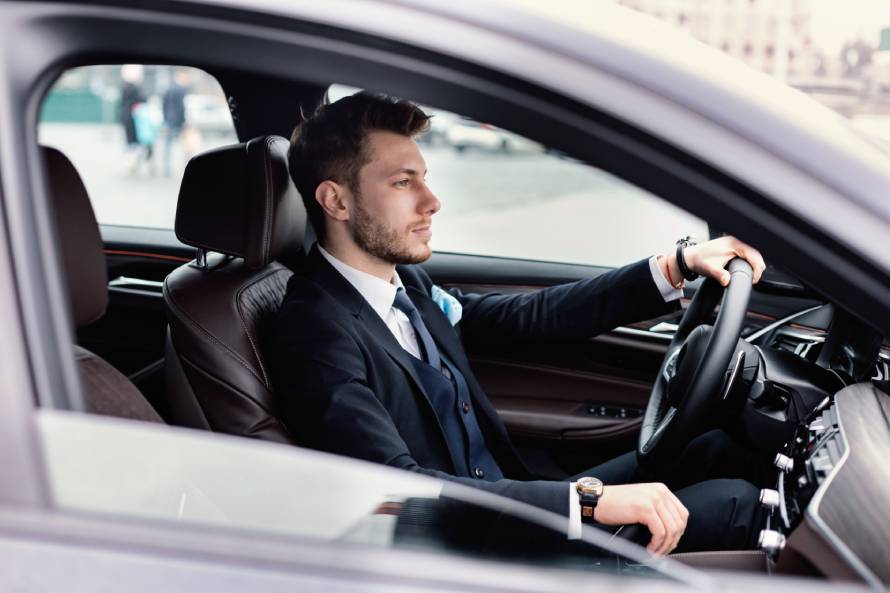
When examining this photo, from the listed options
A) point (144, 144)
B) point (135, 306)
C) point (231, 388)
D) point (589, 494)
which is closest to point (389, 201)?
point (231, 388)

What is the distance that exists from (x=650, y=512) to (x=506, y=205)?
8722 millimetres

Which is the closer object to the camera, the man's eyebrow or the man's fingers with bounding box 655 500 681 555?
the man's fingers with bounding box 655 500 681 555

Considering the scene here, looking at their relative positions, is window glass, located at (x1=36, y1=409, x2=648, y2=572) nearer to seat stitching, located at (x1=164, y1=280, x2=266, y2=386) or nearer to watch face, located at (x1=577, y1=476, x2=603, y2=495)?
watch face, located at (x1=577, y1=476, x2=603, y2=495)

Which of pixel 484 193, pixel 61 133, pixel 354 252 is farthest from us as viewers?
pixel 61 133

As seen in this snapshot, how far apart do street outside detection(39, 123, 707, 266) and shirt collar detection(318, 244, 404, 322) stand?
2.67 m

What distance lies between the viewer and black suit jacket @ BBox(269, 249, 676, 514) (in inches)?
65.6

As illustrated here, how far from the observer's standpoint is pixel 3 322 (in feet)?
2.88

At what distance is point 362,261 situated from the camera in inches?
80.1

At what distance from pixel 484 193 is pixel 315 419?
952 centimetres

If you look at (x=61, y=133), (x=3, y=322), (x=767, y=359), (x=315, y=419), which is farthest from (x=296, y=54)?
(x=61, y=133)

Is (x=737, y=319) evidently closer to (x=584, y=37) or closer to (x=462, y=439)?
(x=462, y=439)

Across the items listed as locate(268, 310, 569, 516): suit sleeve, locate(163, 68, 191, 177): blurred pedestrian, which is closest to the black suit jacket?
locate(268, 310, 569, 516): suit sleeve

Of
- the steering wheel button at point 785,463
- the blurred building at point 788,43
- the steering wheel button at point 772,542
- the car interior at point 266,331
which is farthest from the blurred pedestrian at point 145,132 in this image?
the blurred building at point 788,43

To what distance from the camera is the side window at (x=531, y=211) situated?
7328mm
